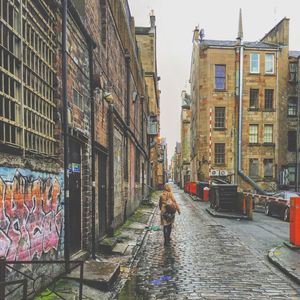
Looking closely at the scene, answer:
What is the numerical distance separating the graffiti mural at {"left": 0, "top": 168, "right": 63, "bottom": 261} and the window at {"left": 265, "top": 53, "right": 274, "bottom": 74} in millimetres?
36725

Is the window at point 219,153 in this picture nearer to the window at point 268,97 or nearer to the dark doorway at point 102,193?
the window at point 268,97

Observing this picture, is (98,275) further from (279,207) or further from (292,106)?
(292,106)

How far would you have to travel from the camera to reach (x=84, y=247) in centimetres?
861

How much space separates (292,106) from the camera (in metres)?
40.9

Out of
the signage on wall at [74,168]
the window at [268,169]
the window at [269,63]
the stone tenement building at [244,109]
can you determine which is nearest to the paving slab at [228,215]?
the signage on wall at [74,168]

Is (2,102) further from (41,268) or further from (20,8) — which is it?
(41,268)

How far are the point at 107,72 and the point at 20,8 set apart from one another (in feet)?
22.5

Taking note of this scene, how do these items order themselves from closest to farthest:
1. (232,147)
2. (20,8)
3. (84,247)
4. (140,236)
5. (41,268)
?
(20,8) < (41,268) < (84,247) < (140,236) < (232,147)

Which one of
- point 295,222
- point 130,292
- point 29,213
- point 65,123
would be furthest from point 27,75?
point 295,222

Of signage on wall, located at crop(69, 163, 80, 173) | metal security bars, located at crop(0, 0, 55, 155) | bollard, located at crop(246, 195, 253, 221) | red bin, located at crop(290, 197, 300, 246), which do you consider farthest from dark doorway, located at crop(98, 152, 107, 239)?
A: bollard, located at crop(246, 195, 253, 221)

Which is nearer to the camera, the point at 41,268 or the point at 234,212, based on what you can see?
the point at 41,268

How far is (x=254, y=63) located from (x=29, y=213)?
3777 cm

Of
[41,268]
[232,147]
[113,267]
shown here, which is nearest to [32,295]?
[41,268]

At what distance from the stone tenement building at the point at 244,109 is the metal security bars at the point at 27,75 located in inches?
1297
